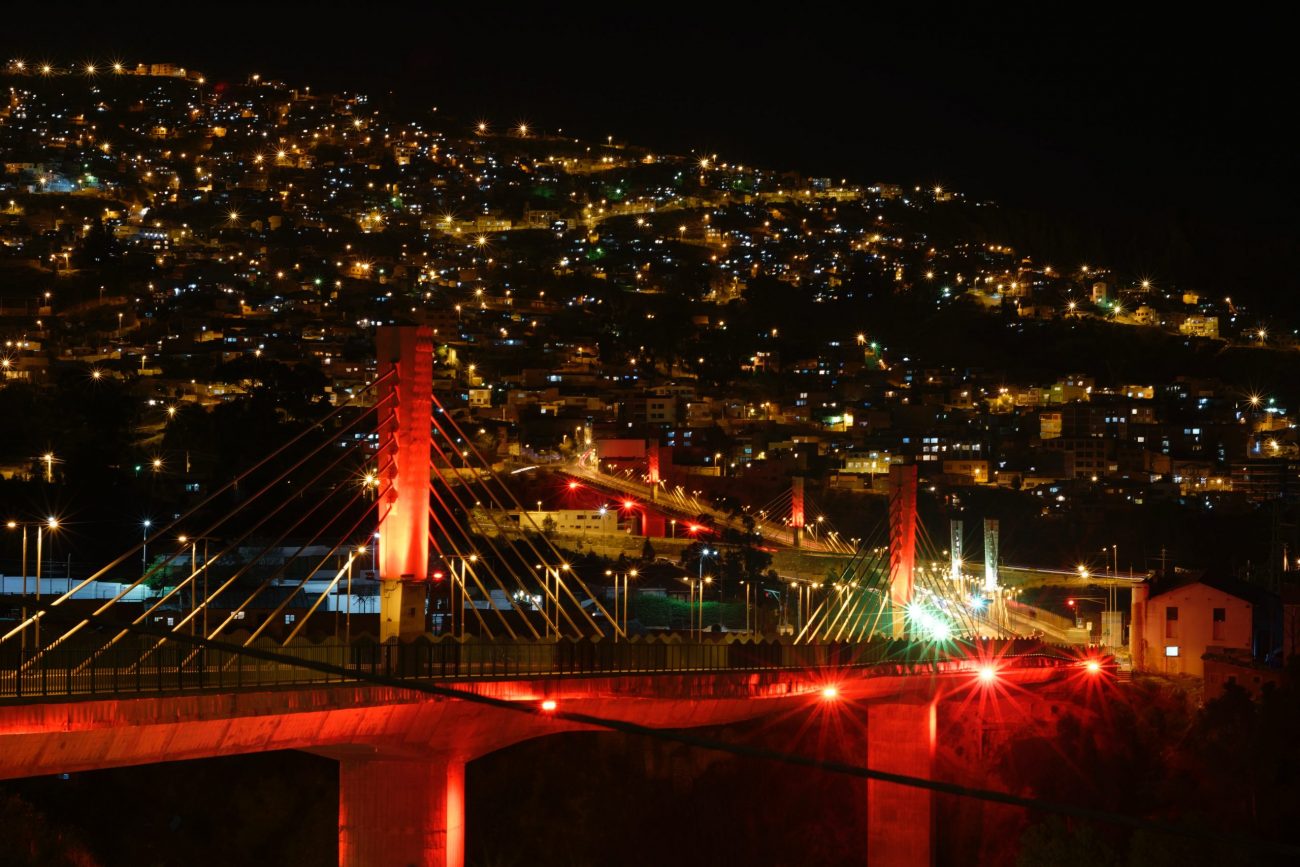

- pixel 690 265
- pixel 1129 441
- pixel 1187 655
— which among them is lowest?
pixel 1187 655

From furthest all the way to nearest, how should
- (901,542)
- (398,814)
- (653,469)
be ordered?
1. (653,469)
2. (901,542)
3. (398,814)

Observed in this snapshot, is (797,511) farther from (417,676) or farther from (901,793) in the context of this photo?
(417,676)

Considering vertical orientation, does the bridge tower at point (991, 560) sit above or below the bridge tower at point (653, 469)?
below

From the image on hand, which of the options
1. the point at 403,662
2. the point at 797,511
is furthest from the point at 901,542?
the point at 797,511

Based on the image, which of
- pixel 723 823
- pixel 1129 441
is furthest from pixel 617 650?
pixel 1129 441

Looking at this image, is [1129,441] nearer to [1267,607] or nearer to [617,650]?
[1267,607]

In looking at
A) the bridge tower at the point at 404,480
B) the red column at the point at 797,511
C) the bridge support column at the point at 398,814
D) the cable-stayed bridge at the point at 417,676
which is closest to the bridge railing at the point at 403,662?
the cable-stayed bridge at the point at 417,676

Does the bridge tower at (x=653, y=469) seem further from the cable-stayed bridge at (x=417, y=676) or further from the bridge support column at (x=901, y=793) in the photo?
the bridge support column at (x=901, y=793)
